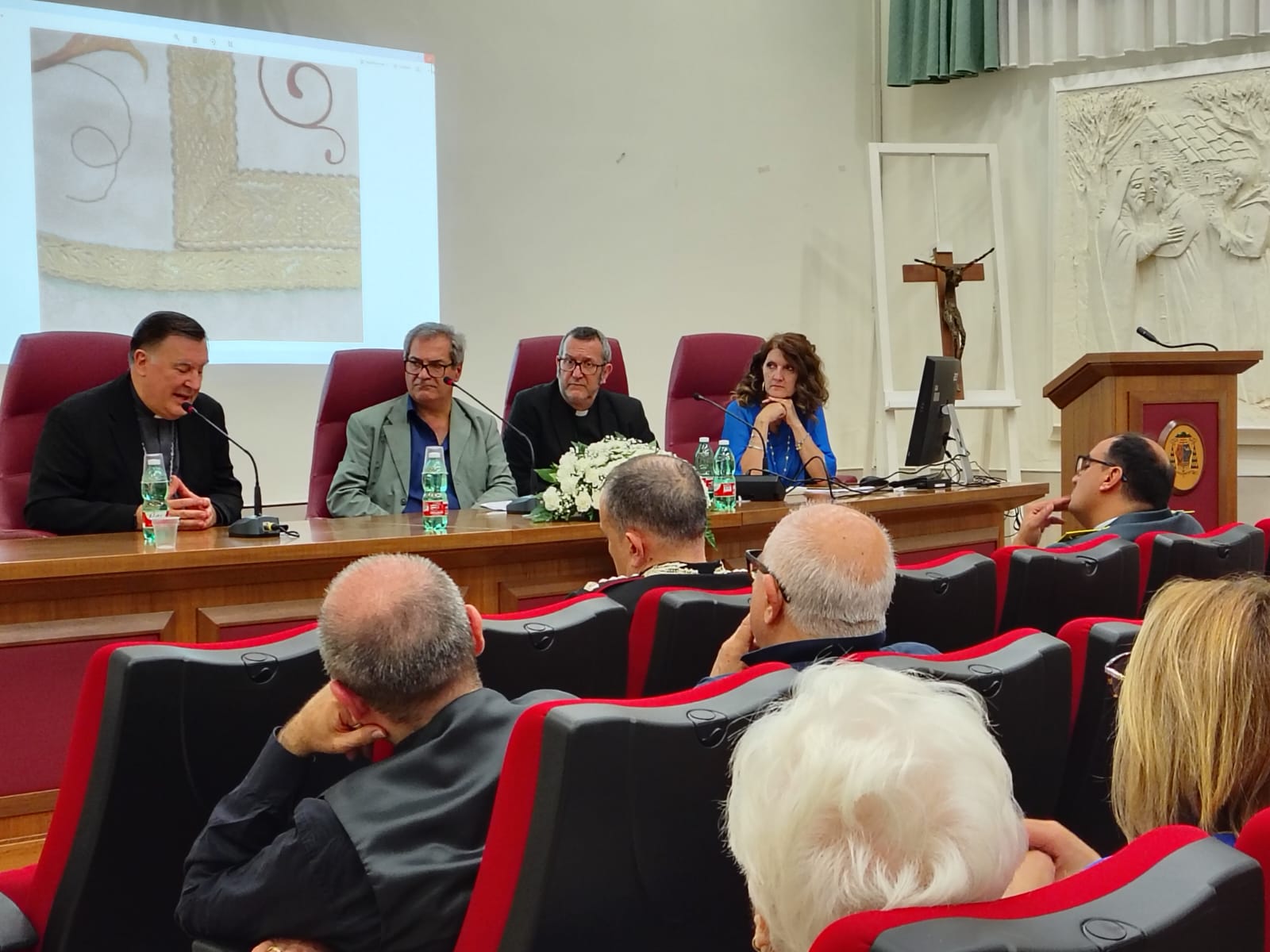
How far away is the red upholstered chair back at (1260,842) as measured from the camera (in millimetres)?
851

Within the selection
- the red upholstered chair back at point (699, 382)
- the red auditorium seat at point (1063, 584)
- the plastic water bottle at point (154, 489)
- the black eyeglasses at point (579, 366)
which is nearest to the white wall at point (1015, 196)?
the red upholstered chair back at point (699, 382)

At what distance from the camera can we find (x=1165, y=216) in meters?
6.23

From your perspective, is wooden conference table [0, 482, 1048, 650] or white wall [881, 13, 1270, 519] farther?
white wall [881, 13, 1270, 519]

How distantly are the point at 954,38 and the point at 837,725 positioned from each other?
6.34m

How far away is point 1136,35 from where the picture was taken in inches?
244

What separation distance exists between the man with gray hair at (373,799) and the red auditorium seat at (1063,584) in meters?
1.32

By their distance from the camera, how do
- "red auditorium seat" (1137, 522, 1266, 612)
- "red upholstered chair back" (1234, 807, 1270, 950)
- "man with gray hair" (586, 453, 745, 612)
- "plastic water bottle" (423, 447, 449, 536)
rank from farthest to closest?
"plastic water bottle" (423, 447, 449, 536)
"red auditorium seat" (1137, 522, 1266, 612)
"man with gray hair" (586, 453, 745, 612)
"red upholstered chair back" (1234, 807, 1270, 950)

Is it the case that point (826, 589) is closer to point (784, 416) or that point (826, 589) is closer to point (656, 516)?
point (656, 516)

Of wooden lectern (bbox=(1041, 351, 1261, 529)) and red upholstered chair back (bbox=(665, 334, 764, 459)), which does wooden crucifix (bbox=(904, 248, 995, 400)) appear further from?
red upholstered chair back (bbox=(665, 334, 764, 459))

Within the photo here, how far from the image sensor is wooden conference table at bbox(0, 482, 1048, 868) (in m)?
2.51

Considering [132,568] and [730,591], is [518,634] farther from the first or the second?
[132,568]

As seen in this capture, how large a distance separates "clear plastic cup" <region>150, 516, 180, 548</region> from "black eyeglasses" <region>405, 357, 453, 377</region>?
129 centimetres

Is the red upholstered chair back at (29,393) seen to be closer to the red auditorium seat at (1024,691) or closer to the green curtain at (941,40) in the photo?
the red auditorium seat at (1024,691)

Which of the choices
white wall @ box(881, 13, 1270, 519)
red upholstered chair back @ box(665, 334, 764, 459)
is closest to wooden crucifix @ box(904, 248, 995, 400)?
white wall @ box(881, 13, 1270, 519)
